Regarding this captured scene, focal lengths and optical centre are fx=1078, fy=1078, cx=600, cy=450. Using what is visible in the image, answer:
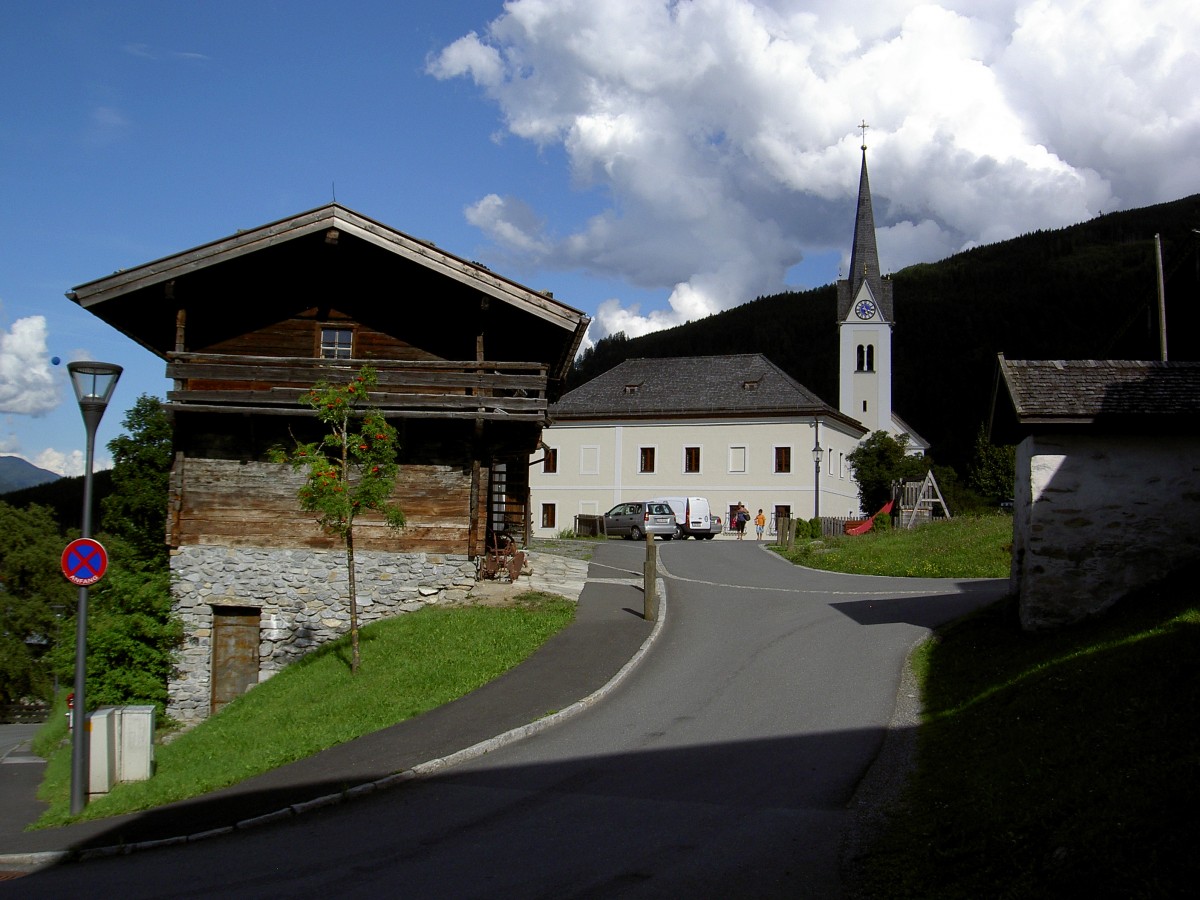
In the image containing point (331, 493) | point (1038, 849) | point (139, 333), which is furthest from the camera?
point (139, 333)

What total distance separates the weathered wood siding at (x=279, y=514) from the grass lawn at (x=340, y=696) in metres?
1.61

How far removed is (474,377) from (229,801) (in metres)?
10.8

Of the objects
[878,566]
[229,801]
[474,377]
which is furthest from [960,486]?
[229,801]

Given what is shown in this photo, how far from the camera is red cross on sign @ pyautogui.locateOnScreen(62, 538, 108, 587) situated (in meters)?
12.0

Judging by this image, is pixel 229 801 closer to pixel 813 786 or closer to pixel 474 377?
pixel 813 786

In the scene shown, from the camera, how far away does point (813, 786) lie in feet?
31.1

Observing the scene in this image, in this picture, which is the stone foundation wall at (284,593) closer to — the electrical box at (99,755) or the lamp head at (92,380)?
the electrical box at (99,755)

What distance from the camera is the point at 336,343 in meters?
21.9

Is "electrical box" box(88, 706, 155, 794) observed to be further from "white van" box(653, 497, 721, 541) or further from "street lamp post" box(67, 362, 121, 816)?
"white van" box(653, 497, 721, 541)

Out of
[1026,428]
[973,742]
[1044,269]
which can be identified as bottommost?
[973,742]

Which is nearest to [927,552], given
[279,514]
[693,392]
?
[279,514]

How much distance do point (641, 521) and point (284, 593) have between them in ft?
85.6

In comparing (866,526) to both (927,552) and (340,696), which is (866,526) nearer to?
(927,552)

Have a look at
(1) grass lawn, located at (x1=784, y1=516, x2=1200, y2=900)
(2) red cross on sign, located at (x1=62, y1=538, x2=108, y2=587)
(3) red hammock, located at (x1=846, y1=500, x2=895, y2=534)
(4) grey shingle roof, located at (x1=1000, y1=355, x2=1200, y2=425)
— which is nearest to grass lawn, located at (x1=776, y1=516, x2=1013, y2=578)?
(3) red hammock, located at (x1=846, y1=500, x2=895, y2=534)
